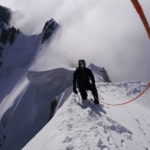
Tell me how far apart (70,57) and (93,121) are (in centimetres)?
7502

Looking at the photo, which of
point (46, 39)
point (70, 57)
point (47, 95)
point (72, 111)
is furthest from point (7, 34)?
point (72, 111)

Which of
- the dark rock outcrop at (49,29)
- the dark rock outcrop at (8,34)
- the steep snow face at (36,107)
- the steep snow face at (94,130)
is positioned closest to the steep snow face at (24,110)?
the steep snow face at (36,107)

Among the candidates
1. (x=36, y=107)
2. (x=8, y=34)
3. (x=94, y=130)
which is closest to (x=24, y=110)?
(x=36, y=107)

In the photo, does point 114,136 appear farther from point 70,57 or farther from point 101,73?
point 70,57

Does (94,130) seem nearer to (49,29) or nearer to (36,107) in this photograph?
(36,107)

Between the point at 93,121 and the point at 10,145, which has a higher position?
the point at 93,121

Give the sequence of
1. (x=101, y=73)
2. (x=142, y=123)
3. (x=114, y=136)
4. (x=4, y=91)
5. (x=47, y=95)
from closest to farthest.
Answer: (x=114, y=136) < (x=142, y=123) < (x=101, y=73) < (x=47, y=95) < (x=4, y=91)

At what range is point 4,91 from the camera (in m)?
98.3

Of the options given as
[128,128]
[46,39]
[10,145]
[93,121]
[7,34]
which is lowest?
[10,145]

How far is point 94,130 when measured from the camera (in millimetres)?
6598

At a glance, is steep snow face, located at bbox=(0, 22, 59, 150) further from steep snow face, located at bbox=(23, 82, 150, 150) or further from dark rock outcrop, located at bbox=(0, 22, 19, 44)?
steep snow face, located at bbox=(23, 82, 150, 150)

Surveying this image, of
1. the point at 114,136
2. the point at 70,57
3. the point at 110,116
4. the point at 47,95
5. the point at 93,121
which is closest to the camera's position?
the point at 114,136

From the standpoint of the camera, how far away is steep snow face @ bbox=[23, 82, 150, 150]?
5.97 metres

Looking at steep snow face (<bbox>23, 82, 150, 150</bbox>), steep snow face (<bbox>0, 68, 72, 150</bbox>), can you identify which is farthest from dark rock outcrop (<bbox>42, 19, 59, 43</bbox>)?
steep snow face (<bbox>23, 82, 150, 150</bbox>)
